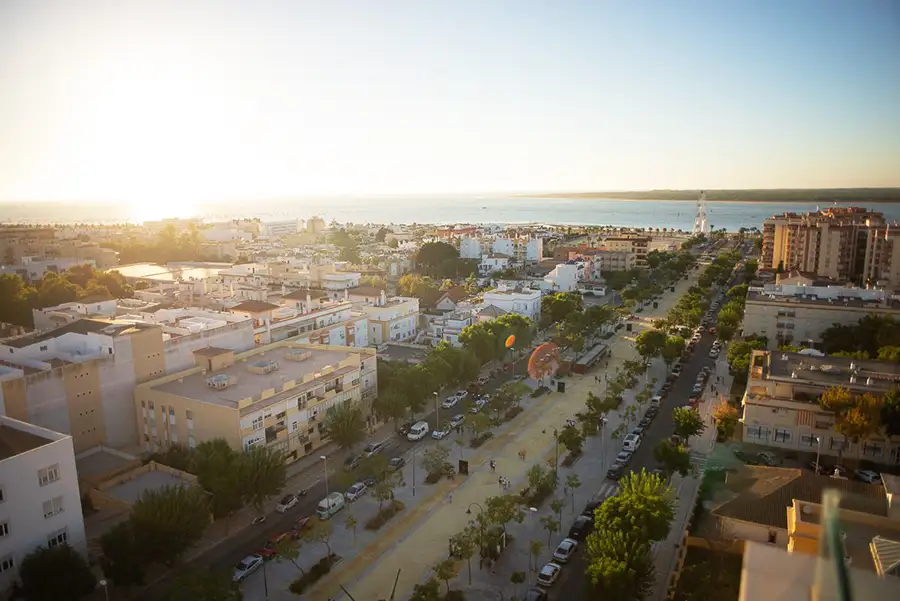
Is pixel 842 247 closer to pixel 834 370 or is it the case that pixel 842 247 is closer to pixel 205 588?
pixel 834 370

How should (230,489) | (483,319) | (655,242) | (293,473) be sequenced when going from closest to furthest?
1. (230,489)
2. (293,473)
3. (483,319)
4. (655,242)

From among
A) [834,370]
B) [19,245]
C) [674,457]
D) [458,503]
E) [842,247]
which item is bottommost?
[458,503]

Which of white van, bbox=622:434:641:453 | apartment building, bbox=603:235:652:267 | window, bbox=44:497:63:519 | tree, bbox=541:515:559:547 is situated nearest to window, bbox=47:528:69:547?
window, bbox=44:497:63:519

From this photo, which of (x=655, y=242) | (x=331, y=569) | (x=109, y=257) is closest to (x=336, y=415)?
(x=331, y=569)

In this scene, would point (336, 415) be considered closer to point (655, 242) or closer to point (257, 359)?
point (257, 359)

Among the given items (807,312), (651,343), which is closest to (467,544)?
(651,343)

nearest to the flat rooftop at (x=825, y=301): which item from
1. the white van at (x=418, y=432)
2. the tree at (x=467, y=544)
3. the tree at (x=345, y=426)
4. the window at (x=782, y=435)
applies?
the window at (x=782, y=435)
